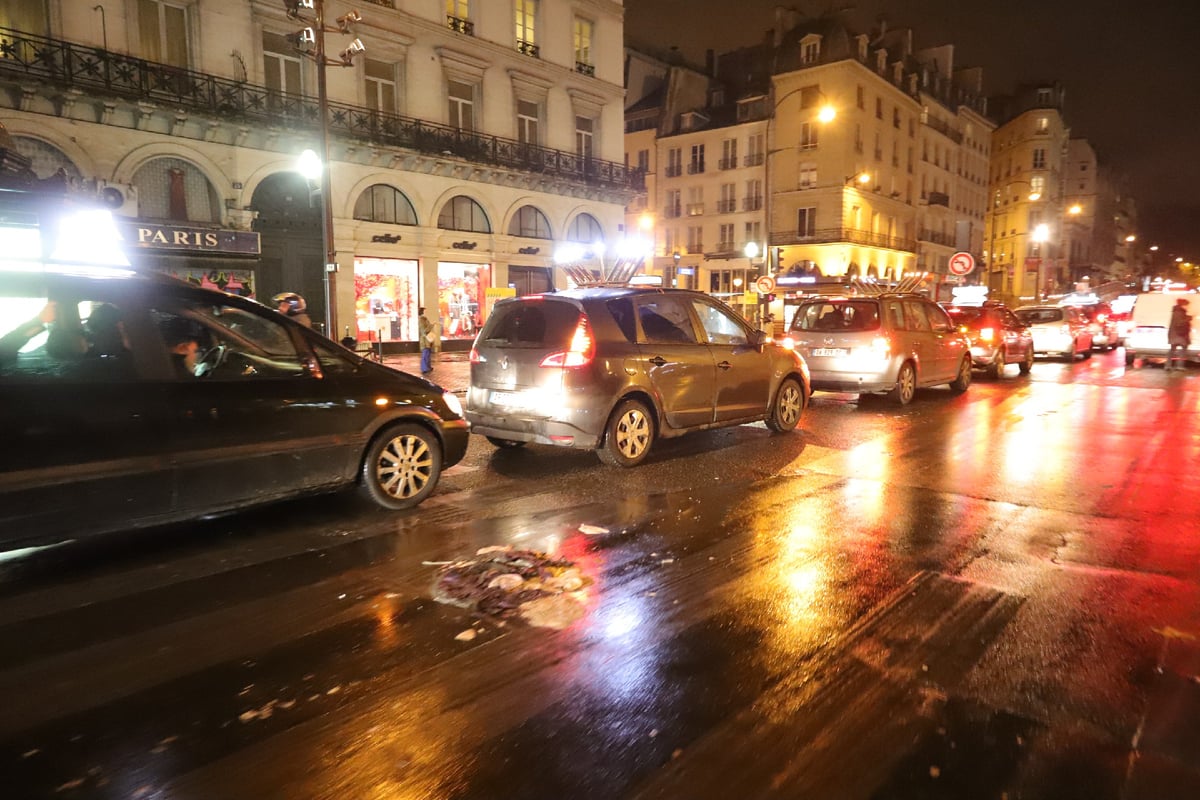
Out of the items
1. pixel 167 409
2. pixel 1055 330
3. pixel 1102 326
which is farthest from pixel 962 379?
pixel 1102 326

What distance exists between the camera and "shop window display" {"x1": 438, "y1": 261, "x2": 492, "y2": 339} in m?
28.2

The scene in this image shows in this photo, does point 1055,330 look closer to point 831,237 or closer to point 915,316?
point 915,316

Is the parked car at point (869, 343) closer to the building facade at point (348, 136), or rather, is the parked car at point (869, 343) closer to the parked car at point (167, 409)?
the parked car at point (167, 409)

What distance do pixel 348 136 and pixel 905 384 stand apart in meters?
18.8

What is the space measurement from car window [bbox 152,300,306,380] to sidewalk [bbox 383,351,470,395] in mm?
8107

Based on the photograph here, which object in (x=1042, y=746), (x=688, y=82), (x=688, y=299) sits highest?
(x=688, y=82)

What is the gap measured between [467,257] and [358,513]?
76.6ft

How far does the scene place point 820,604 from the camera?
4.28 meters

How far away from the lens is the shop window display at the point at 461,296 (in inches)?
1109

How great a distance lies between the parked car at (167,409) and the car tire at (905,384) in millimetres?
8878

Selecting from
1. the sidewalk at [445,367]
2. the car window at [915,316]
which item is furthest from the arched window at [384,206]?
the car window at [915,316]

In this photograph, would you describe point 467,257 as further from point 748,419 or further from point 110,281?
point 110,281

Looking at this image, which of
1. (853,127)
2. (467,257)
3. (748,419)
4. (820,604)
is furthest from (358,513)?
(853,127)

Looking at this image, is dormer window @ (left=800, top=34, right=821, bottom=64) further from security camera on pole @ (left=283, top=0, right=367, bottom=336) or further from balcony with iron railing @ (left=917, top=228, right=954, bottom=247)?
security camera on pole @ (left=283, top=0, right=367, bottom=336)
